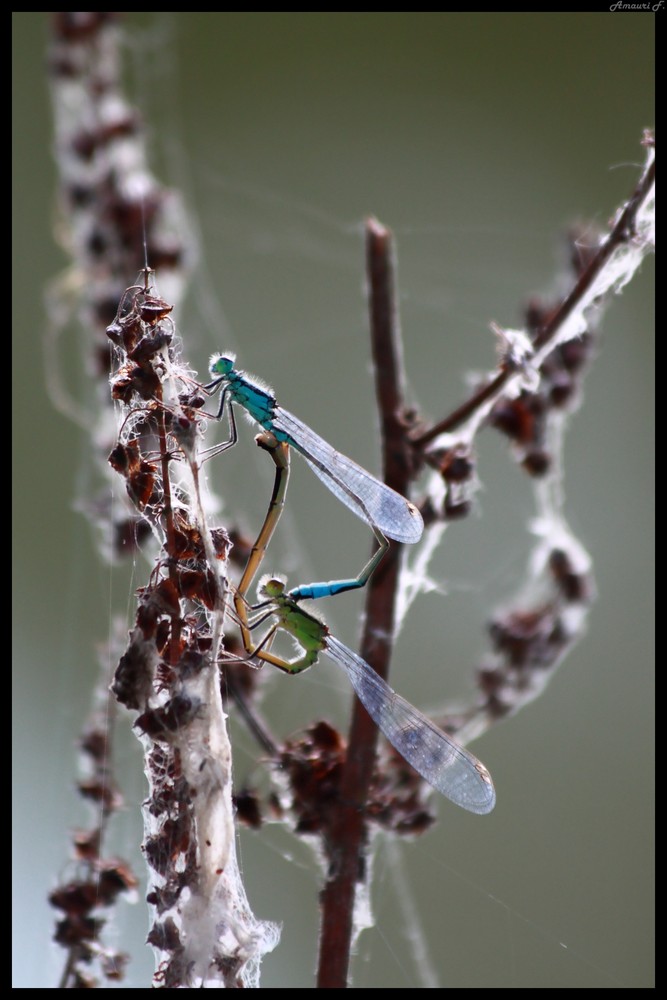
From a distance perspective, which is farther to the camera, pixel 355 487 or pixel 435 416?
pixel 435 416

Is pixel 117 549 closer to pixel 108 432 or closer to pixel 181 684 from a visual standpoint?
pixel 108 432

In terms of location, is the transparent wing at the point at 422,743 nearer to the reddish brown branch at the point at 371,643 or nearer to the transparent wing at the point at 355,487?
the reddish brown branch at the point at 371,643

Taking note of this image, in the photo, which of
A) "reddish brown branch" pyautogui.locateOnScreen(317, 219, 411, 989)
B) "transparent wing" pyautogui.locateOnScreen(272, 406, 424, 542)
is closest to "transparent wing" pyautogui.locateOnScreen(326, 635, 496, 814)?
"reddish brown branch" pyautogui.locateOnScreen(317, 219, 411, 989)

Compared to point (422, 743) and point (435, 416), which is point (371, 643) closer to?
point (422, 743)

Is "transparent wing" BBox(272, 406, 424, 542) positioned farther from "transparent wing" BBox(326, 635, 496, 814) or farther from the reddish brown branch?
"transparent wing" BBox(326, 635, 496, 814)

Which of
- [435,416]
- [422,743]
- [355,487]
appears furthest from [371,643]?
[435,416]

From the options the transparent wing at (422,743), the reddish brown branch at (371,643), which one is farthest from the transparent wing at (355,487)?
the transparent wing at (422,743)
